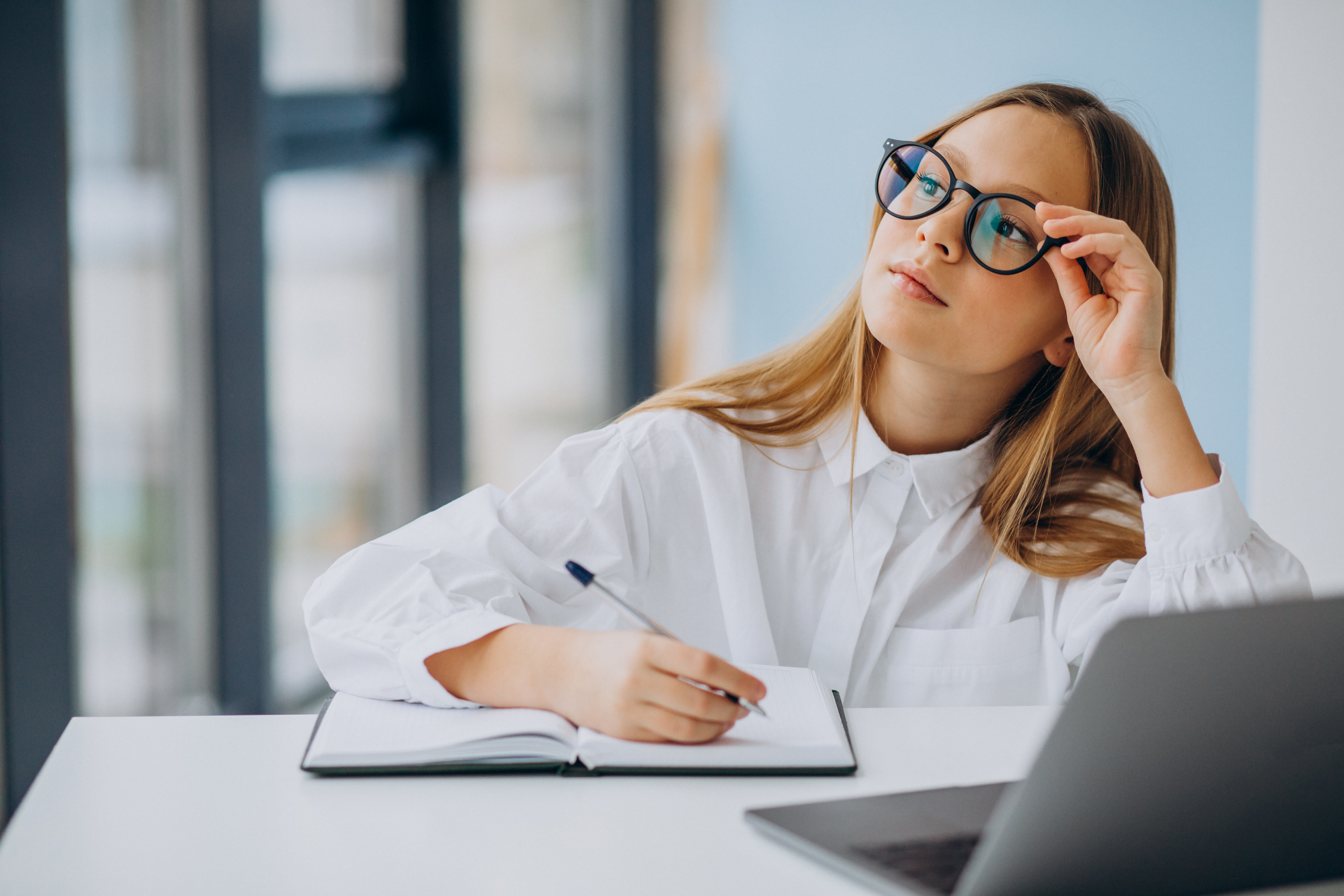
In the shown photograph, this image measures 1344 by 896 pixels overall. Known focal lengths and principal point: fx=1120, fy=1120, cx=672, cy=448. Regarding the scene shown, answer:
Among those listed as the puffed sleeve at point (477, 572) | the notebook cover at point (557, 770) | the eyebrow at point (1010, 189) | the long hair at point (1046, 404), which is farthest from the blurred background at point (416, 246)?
the notebook cover at point (557, 770)

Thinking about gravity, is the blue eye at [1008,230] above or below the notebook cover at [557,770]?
above

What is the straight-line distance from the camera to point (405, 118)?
3.02 meters

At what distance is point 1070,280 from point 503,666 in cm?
77

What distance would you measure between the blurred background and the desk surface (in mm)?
971

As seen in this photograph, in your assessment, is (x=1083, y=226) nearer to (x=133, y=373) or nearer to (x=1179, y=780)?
(x=1179, y=780)

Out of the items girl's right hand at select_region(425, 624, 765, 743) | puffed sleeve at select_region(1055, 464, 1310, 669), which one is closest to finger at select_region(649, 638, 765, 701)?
girl's right hand at select_region(425, 624, 765, 743)

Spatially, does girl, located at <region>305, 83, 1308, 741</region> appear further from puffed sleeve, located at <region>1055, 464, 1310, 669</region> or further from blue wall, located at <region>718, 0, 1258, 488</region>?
blue wall, located at <region>718, 0, 1258, 488</region>

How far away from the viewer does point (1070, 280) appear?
125cm

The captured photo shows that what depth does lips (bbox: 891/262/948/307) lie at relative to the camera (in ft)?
4.10

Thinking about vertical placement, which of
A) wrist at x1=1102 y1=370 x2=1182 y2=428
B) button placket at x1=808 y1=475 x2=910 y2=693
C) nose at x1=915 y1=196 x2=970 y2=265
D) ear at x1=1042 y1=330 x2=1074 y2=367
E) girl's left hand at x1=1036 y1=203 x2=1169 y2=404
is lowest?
button placket at x1=808 y1=475 x2=910 y2=693

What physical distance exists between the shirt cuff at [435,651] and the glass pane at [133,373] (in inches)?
45.4

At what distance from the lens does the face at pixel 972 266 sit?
4.09ft

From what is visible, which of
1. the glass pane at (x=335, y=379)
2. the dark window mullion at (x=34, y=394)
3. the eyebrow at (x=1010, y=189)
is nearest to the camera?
the eyebrow at (x=1010, y=189)

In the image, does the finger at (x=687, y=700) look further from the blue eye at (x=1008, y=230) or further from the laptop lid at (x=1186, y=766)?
the blue eye at (x=1008, y=230)
